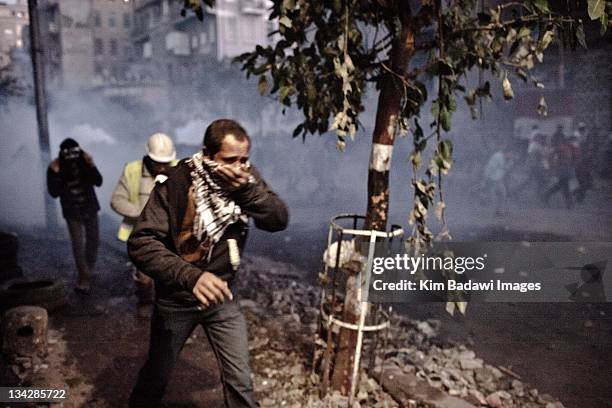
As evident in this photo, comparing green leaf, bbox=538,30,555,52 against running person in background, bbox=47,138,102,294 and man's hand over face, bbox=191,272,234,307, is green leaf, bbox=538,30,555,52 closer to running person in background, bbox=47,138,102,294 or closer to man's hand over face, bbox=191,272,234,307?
man's hand over face, bbox=191,272,234,307

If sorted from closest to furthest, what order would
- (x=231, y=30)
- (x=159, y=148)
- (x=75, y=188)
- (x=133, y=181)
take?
(x=159, y=148) < (x=133, y=181) < (x=75, y=188) < (x=231, y=30)

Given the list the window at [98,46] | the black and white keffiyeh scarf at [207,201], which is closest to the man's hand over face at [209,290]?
the black and white keffiyeh scarf at [207,201]

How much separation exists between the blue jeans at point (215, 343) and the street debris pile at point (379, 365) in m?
1.03

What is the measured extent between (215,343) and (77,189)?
3749mm

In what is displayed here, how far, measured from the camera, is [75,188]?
568 cm

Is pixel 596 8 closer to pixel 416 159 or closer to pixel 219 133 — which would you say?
→ pixel 416 159

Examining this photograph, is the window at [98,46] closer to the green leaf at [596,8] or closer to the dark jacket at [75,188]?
the dark jacket at [75,188]

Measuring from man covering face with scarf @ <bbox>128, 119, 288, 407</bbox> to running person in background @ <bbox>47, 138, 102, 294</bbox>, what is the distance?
350 centimetres

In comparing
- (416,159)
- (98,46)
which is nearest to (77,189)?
(416,159)

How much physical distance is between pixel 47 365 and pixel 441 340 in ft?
11.5

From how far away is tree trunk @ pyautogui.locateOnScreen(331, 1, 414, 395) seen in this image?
3181 millimetres

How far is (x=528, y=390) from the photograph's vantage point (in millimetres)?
3844

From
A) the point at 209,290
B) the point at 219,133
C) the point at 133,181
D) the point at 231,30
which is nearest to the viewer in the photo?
the point at 209,290

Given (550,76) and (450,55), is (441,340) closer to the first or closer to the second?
(450,55)
